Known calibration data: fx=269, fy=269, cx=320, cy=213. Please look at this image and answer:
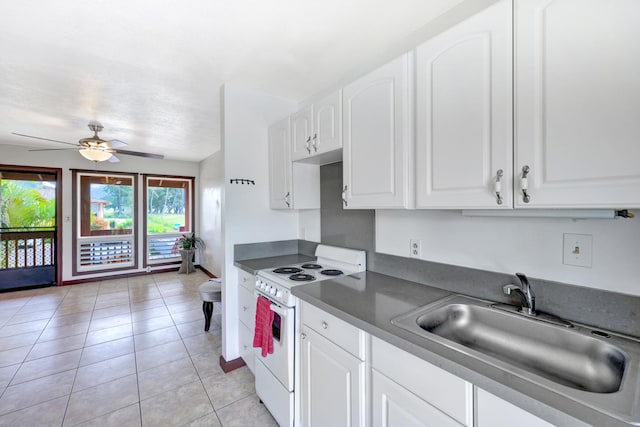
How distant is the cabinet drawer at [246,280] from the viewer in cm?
207

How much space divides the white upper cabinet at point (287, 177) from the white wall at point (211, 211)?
101 inches

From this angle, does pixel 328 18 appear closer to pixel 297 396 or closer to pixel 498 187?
pixel 498 187

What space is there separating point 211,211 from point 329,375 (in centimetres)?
454

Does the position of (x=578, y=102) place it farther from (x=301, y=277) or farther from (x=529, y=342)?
(x=301, y=277)

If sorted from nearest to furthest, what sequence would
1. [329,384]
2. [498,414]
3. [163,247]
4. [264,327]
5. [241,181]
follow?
[498,414], [329,384], [264,327], [241,181], [163,247]

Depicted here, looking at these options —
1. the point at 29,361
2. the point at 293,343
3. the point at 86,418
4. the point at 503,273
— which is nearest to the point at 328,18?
the point at 503,273

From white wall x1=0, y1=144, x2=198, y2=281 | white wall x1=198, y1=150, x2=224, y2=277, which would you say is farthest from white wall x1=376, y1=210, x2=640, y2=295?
white wall x1=0, y1=144, x2=198, y2=281

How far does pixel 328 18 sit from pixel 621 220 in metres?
1.67

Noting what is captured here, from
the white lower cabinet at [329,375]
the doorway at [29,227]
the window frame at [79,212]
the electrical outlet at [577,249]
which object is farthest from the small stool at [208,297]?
the doorway at [29,227]

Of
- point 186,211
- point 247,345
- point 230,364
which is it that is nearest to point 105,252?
point 186,211

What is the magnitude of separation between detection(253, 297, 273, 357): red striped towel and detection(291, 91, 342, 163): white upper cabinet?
3.61 feet

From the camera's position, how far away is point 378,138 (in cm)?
145

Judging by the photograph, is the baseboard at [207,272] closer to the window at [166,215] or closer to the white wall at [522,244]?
the window at [166,215]

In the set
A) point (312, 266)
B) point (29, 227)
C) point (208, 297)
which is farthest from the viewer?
point (29, 227)
